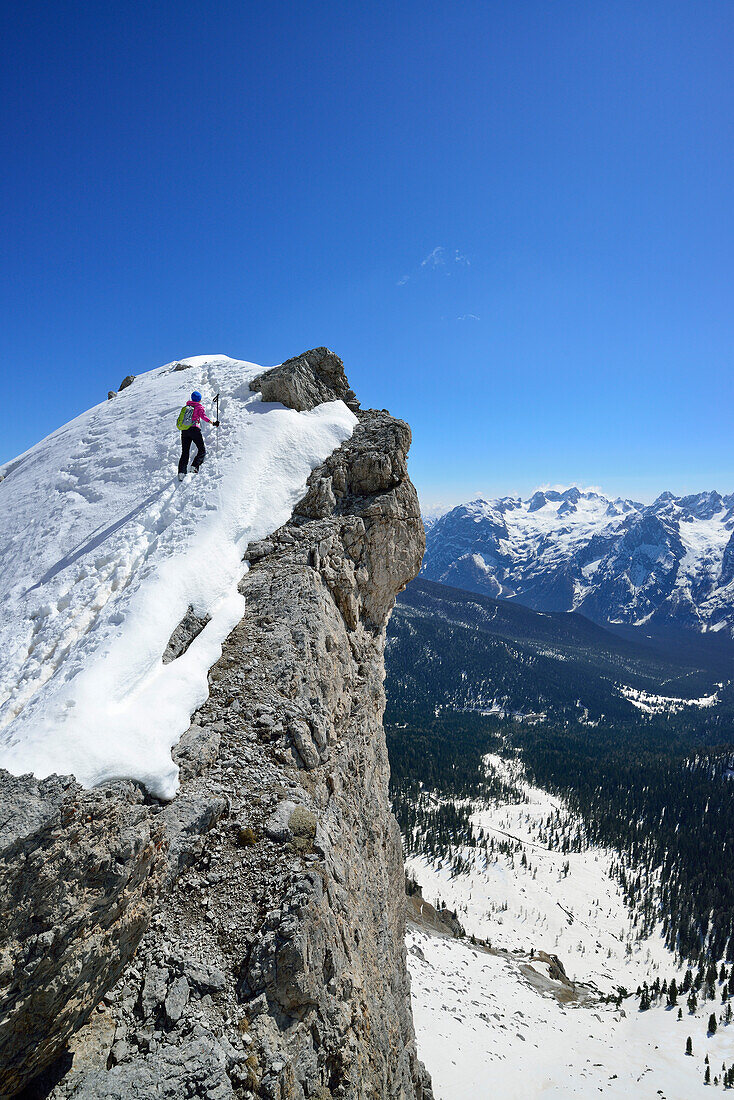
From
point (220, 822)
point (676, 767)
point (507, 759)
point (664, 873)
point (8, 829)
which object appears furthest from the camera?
point (507, 759)

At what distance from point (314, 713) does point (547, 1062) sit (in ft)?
147

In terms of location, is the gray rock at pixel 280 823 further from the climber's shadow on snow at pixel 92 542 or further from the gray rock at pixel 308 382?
the gray rock at pixel 308 382

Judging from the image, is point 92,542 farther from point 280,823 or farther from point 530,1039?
point 530,1039

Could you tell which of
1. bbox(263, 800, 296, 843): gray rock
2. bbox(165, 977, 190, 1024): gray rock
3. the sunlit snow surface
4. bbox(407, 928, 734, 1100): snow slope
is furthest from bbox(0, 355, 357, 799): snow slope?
bbox(407, 928, 734, 1100): snow slope

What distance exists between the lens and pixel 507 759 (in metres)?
185

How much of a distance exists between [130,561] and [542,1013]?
5664 centimetres

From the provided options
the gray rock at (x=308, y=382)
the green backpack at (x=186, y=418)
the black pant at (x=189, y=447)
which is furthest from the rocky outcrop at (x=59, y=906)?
the gray rock at (x=308, y=382)

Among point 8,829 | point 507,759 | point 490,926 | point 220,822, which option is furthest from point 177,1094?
point 507,759

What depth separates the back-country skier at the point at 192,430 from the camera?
15.2 m

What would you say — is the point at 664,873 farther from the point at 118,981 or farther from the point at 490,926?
the point at 118,981

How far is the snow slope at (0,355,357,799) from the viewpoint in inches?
315

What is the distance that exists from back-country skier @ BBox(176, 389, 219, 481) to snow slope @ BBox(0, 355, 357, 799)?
1.65ft

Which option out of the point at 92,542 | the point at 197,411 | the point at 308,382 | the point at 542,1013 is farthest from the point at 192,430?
the point at 542,1013

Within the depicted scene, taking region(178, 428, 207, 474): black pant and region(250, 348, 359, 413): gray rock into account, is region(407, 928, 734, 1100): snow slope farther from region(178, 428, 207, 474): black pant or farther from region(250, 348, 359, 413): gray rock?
region(250, 348, 359, 413): gray rock
